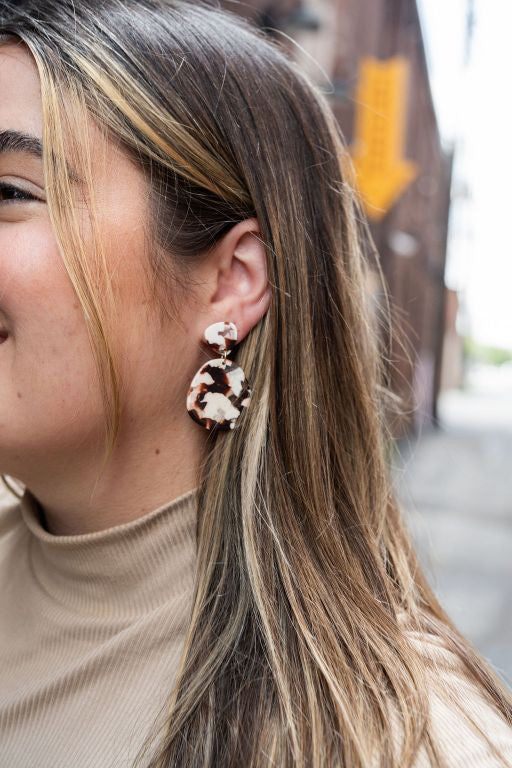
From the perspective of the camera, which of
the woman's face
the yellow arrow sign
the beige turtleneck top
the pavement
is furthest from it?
the yellow arrow sign

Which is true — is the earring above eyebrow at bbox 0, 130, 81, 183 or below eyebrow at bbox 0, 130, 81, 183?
below

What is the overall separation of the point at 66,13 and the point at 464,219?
29117mm

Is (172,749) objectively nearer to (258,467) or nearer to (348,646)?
(348,646)

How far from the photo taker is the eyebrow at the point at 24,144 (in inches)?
58.8

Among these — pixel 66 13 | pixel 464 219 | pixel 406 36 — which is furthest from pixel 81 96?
pixel 464 219

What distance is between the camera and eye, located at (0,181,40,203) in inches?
59.1

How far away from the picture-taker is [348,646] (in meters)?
1.33

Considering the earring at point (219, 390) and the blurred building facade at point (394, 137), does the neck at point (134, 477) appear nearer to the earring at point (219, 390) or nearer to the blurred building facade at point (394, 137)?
the earring at point (219, 390)

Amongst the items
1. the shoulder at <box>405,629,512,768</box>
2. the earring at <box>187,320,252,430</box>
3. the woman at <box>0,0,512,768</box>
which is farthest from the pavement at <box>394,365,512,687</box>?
the earring at <box>187,320,252,430</box>

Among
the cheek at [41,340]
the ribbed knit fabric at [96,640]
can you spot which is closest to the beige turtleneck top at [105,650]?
the ribbed knit fabric at [96,640]

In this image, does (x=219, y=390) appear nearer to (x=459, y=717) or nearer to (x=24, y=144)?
(x=24, y=144)

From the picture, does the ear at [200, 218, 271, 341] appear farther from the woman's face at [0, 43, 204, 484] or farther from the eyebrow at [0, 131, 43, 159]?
the eyebrow at [0, 131, 43, 159]

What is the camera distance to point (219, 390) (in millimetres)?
1582

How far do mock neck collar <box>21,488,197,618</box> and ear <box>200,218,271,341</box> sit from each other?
0.33m
